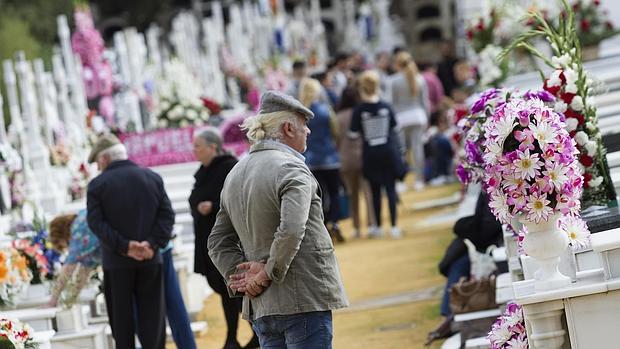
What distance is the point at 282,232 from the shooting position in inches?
247

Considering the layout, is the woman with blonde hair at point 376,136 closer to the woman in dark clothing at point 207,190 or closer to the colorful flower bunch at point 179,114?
the colorful flower bunch at point 179,114

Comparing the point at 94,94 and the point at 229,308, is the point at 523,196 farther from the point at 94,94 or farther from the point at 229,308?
the point at 94,94

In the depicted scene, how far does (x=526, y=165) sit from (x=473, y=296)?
3817mm

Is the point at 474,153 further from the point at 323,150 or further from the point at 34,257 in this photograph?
the point at 323,150

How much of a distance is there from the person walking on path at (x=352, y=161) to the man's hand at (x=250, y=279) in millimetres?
10330

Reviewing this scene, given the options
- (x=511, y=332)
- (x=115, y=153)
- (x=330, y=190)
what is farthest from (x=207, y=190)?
(x=330, y=190)

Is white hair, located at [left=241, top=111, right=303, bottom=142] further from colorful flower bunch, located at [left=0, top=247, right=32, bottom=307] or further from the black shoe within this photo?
the black shoe

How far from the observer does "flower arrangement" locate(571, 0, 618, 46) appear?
15570 mm

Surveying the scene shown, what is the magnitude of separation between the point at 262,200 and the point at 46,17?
199 ft

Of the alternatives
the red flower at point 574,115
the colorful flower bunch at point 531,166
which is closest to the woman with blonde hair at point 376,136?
the red flower at point 574,115

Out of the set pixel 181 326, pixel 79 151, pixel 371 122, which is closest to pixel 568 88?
pixel 181 326

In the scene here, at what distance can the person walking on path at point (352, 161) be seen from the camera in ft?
55.8

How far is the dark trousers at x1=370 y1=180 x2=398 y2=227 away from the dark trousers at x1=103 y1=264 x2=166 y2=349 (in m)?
6.96

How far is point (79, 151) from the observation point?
53.7 feet
